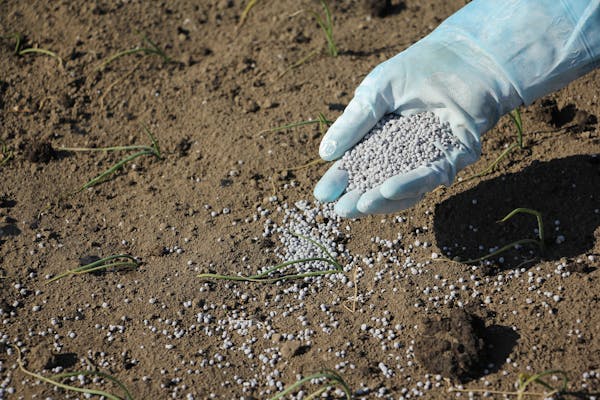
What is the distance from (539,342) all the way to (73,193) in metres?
2.39

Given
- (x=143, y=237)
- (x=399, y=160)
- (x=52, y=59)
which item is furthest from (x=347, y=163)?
(x=52, y=59)

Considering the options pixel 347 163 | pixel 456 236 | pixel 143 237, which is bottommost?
pixel 143 237

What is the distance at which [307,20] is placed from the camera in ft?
14.9

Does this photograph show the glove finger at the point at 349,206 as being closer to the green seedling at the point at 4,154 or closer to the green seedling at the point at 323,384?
the green seedling at the point at 323,384

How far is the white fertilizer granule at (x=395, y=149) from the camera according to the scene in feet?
10.5

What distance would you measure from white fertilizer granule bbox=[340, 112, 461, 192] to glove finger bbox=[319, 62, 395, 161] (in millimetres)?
55

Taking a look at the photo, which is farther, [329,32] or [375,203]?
[329,32]

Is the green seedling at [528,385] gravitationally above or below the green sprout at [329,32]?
below

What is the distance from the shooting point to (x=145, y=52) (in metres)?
4.47

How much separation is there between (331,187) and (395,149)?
333 mm

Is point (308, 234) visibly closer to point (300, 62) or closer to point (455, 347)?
point (455, 347)

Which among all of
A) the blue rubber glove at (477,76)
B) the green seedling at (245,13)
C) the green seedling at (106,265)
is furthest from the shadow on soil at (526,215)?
the green seedling at (245,13)

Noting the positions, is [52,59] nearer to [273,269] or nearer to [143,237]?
[143,237]

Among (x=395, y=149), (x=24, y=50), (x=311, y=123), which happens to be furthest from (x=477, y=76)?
(x=24, y=50)
